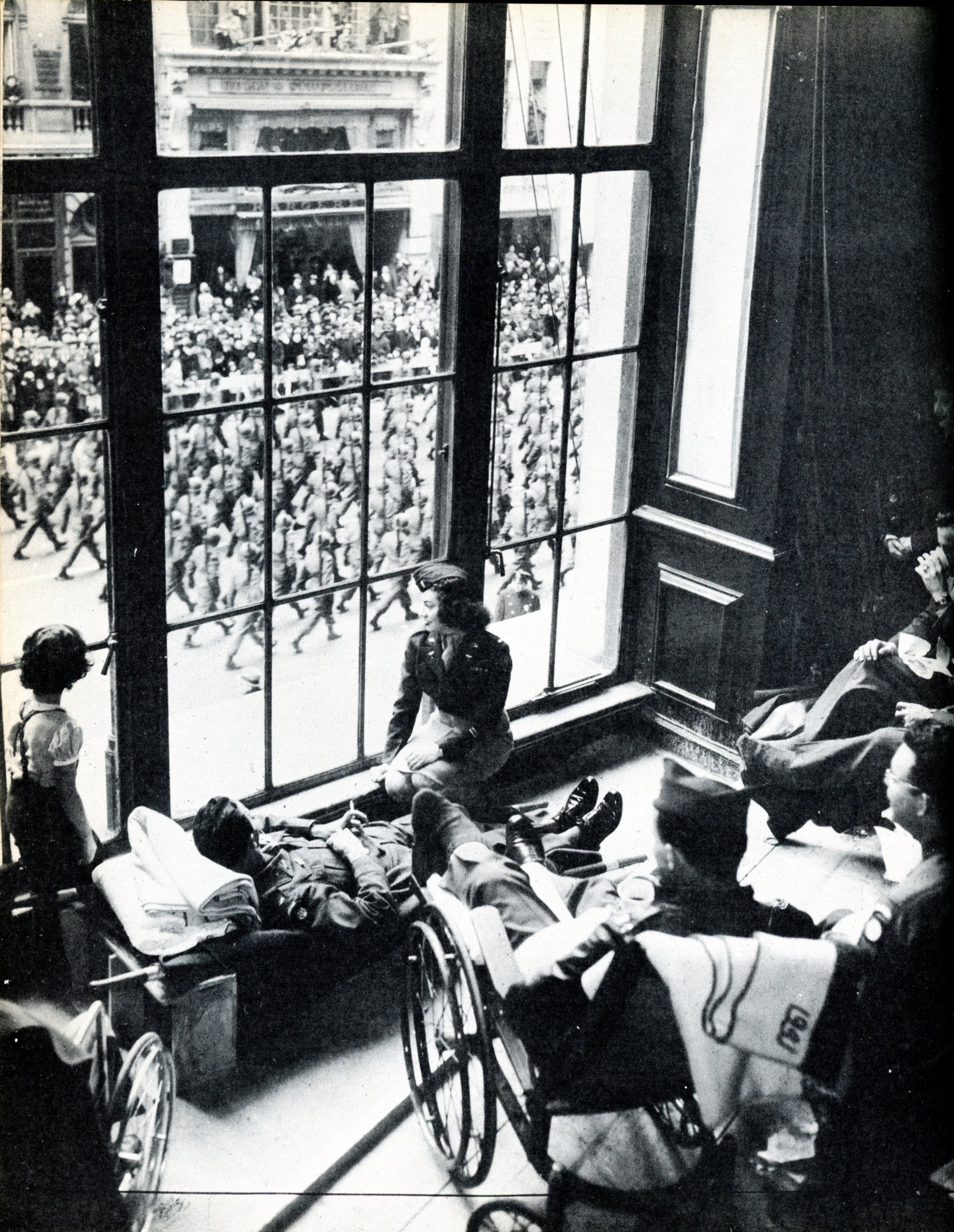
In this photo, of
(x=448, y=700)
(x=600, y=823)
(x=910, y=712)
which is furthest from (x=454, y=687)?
(x=910, y=712)

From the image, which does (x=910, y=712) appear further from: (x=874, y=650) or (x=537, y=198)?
(x=537, y=198)

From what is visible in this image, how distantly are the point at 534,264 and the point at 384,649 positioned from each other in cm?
96

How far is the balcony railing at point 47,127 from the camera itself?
225 cm

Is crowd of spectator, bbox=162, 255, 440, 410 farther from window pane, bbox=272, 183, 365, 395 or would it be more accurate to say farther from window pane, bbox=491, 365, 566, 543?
window pane, bbox=491, 365, 566, 543

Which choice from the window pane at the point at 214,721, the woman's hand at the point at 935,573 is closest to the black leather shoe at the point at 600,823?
the window pane at the point at 214,721

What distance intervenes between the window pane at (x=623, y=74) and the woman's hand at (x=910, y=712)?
148 centimetres

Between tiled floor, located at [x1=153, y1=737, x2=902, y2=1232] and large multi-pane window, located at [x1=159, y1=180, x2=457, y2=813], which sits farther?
large multi-pane window, located at [x1=159, y1=180, x2=457, y2=813]

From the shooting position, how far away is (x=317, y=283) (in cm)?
274

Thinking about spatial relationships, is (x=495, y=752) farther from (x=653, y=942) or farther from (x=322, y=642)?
(x=653, y=942)

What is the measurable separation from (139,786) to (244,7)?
1498 mm

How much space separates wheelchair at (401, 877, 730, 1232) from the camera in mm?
2391

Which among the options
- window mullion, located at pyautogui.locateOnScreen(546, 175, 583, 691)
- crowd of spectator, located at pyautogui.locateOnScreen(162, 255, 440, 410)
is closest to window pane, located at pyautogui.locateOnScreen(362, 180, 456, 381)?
crowd of spectator, located at pyautogui.locateOnScreen(162, 255, 440, 410)

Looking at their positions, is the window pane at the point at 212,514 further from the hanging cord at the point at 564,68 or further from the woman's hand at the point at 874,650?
the woman's hand at the point at 874,650

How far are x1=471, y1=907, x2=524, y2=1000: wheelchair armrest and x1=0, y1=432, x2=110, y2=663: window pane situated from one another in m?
0.91
